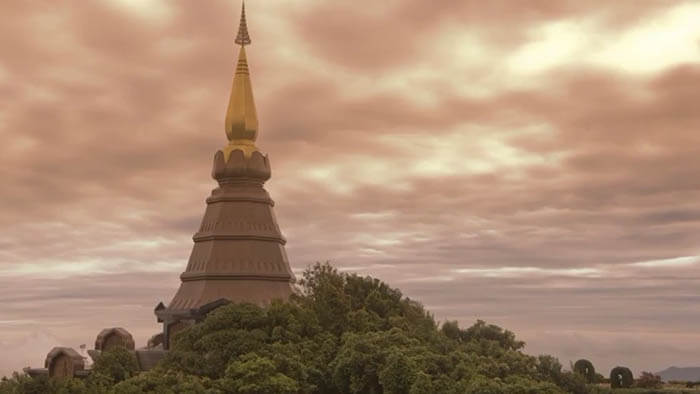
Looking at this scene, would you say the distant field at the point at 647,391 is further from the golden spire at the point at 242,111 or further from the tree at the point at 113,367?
the golden spire at the point at 242,111

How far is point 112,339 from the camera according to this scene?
202ft

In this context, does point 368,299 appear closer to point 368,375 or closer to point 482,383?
point 368,375

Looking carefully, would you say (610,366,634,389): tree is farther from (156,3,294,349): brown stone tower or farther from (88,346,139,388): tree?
(88,346,139,388): tree

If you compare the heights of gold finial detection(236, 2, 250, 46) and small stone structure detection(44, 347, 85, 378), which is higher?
gold finial detection(236, 2, 250, 46)

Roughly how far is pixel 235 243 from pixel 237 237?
462 millimetres

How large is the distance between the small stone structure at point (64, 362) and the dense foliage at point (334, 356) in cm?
495

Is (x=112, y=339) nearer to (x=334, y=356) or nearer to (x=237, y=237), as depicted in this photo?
(x=237, y=237)

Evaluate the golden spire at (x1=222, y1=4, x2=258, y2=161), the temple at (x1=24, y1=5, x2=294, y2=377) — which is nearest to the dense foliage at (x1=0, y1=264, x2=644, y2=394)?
the temple at (x1=24, y1=5, x2=294, y2=377)

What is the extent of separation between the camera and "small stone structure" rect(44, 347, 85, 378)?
2304 inches

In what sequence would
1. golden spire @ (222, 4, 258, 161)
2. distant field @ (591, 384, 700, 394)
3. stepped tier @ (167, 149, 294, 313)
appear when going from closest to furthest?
distant field @ (591, 384, 700, 394) → stepped tier @ (167, 149, 294, 313) → golden spire @ (222, 4, 258, 161)

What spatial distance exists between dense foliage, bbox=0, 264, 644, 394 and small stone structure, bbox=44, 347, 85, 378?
4949mm

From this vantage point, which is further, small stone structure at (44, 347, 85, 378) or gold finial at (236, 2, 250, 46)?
gold finial at (236, 2, 250, 46)

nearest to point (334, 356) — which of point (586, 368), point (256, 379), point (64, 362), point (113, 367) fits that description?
point (256, 379)

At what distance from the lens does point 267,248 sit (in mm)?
68562
